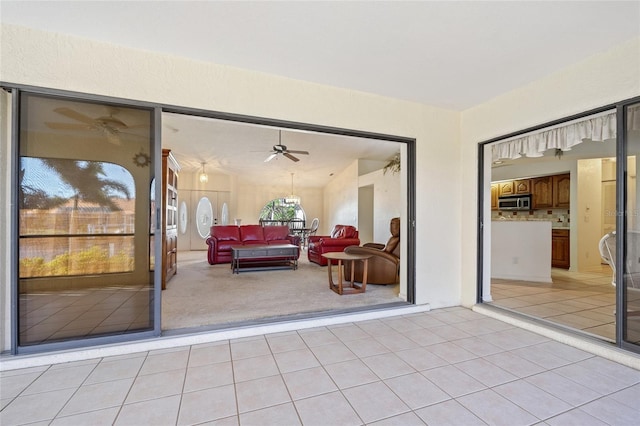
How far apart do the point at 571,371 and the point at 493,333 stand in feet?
2.36

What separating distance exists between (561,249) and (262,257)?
20.9 ft

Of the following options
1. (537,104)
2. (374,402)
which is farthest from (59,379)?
(537,104)

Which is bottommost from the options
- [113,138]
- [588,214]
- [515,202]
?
[588,214]

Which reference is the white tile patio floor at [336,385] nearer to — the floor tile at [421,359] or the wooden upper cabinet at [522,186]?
the floor tile at [421,359]

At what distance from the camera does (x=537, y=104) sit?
2865 mm

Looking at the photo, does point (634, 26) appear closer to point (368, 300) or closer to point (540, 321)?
point (540, 321)

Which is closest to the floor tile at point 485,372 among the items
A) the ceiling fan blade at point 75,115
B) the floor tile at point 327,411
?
the floor tile at point 327,411

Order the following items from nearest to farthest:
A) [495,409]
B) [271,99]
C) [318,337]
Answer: [495,409] → [318,337] → [271,99]

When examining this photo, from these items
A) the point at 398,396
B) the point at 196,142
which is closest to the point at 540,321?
the point at 398,396

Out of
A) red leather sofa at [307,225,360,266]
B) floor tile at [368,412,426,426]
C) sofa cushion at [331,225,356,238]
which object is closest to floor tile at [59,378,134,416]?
floor tile at [368,412,426,426]

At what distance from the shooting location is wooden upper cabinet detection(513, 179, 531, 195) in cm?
688

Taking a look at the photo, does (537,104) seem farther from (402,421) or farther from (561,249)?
(561,249)

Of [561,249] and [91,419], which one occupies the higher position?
[561,249]

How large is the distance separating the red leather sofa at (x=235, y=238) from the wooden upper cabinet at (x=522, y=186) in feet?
18.4
